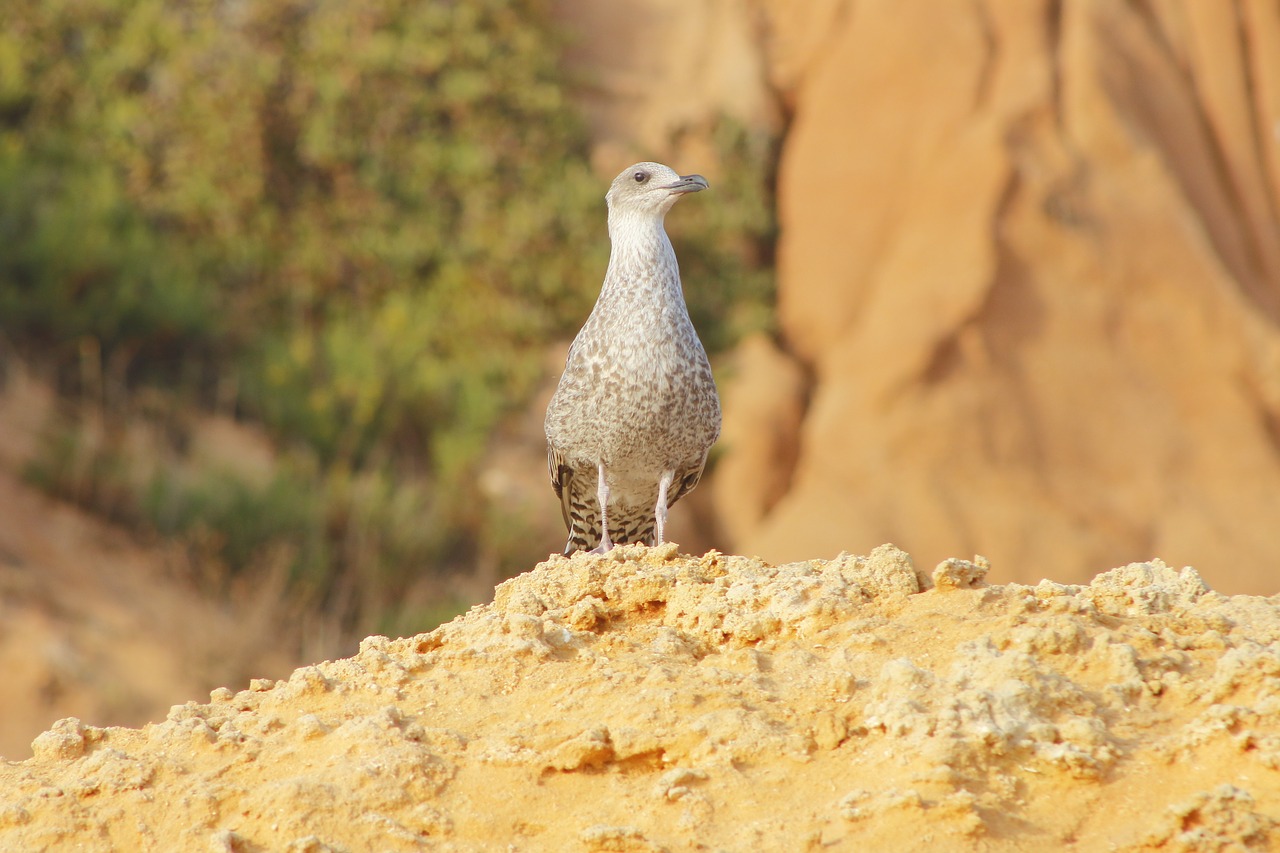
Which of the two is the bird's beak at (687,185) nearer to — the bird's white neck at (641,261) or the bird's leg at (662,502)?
the bird's white neck at (641,261)

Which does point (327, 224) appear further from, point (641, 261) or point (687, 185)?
point (641, 261)

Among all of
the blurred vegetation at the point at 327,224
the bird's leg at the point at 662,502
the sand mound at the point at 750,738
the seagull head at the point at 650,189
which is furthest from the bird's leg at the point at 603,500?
the blurred vegetation at the point at 327,224

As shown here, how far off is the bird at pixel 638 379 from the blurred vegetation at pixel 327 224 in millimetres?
5717

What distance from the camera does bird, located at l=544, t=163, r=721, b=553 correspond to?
19.5ft

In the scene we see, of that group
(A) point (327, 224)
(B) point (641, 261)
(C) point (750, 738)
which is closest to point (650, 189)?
(B) point (641, 261)

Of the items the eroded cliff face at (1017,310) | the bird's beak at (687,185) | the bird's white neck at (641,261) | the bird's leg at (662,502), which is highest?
the eroded cliff face at (1017,310)

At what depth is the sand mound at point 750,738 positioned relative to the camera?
291 cm

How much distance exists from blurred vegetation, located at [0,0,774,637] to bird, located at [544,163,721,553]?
18.8ft

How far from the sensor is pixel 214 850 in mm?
2941

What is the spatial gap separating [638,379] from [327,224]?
8394mm

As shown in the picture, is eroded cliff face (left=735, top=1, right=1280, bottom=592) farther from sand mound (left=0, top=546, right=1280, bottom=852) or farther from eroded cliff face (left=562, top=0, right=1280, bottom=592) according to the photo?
sand mound (left=0, top=546, right=1280, bottom=852)

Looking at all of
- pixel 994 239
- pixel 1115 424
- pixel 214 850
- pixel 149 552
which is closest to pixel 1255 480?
pixel 1115 424

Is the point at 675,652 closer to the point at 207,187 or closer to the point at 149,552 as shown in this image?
the point at 149,552

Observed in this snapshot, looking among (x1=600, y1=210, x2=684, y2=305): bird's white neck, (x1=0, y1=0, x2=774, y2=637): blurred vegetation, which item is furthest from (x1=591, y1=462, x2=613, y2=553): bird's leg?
(x1=0, y1=0, x2=774, y2=637): blurred vegetation
